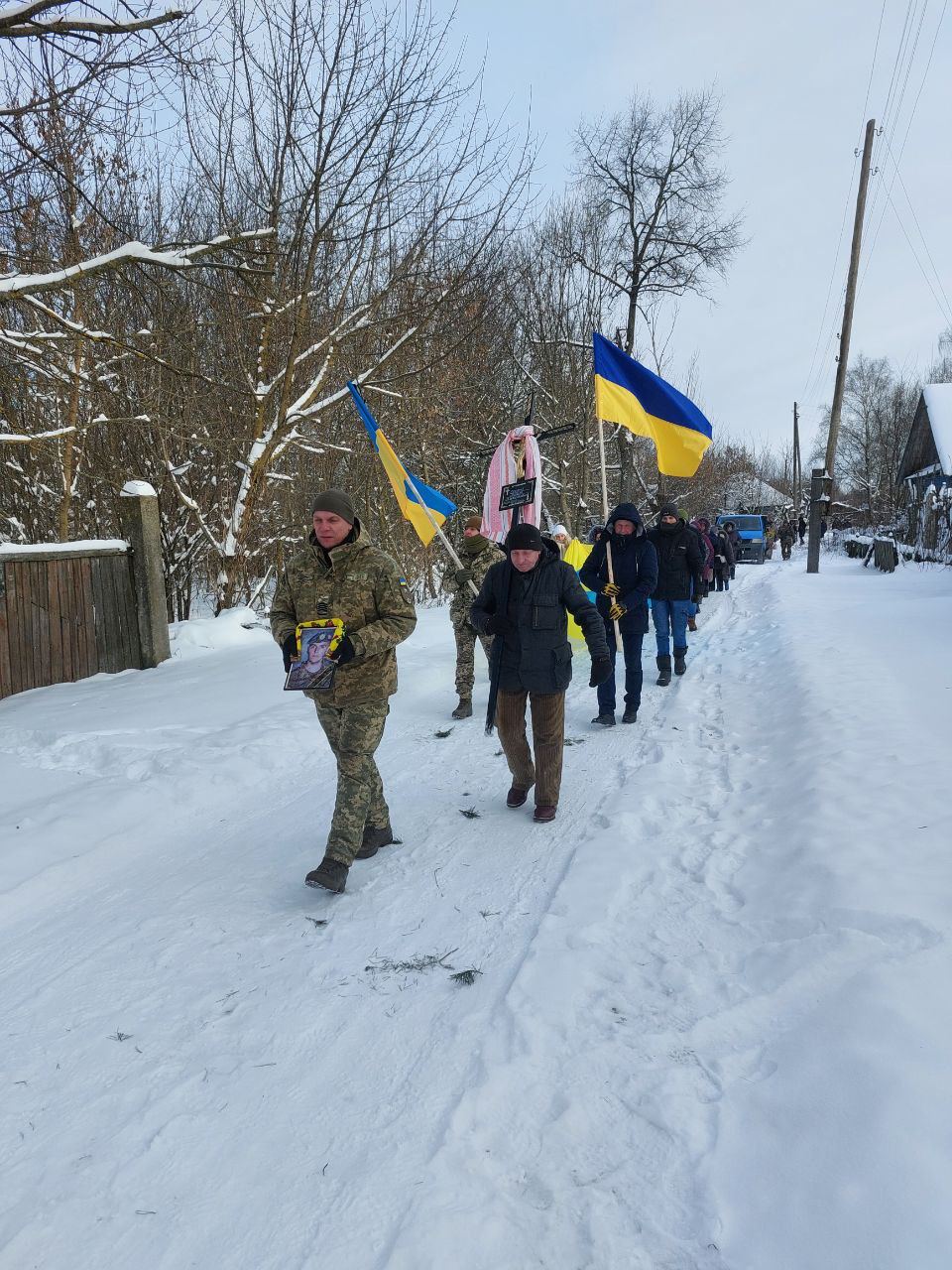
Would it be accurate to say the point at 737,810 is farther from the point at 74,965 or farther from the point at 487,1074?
the point at 74,965

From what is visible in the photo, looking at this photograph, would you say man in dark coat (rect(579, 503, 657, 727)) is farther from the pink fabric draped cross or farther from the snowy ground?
the snowy ground

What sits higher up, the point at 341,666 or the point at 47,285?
the point at 47,285

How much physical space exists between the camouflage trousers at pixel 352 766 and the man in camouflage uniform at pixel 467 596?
3.06 meters

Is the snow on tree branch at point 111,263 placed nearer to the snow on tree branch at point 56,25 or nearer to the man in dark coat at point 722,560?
the snow on tree branch at point 56,25

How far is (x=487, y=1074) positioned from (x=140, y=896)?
85.1 inches

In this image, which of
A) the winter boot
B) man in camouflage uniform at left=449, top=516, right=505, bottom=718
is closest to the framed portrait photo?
the winter boot

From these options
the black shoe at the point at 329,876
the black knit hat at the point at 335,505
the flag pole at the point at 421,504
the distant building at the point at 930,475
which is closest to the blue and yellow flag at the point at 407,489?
the flag pole at the point at 421,504

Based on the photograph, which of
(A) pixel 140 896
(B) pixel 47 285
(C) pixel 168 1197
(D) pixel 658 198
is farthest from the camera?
(D) pixel 658 198

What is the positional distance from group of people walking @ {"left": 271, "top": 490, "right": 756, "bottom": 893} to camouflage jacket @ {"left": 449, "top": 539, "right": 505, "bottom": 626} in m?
0.01

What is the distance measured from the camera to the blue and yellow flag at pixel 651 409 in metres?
7.45

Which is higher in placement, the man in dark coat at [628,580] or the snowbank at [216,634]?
the man in dark coat at [628,580]

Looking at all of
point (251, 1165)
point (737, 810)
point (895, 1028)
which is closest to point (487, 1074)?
point (251, 1165)

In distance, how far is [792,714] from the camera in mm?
6180

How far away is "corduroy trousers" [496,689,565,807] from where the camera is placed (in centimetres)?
460
